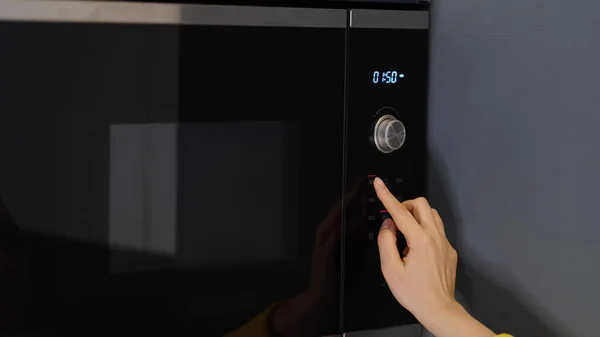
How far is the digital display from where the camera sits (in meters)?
0.85

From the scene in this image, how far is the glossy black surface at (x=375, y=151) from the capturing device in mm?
845

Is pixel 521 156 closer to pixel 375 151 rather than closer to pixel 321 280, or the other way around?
pixel 375 151

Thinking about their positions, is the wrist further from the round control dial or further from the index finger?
the round control dial

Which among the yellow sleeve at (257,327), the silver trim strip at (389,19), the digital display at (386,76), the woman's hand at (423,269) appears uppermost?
the silver trim strip at (389,19)

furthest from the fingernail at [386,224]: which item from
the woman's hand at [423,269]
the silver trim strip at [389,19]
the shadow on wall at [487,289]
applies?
the silver trim strip at [389,19]

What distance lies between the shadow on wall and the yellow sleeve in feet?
0.82

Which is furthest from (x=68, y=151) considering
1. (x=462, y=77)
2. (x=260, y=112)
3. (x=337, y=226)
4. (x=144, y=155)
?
(x=462, y=77)

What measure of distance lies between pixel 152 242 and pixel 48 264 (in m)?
0.10

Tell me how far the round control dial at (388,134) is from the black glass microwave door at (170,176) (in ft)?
0.15

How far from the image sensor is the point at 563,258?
2.59ft

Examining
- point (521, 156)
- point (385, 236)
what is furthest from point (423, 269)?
point (521, 156)

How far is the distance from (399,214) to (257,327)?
202mm

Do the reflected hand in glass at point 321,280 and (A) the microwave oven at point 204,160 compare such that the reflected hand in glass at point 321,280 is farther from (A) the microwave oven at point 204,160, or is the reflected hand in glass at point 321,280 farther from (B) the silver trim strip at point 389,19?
(B) the silver trim strip at point 389,19

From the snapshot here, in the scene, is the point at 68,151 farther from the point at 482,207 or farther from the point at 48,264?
the point at 482,207
